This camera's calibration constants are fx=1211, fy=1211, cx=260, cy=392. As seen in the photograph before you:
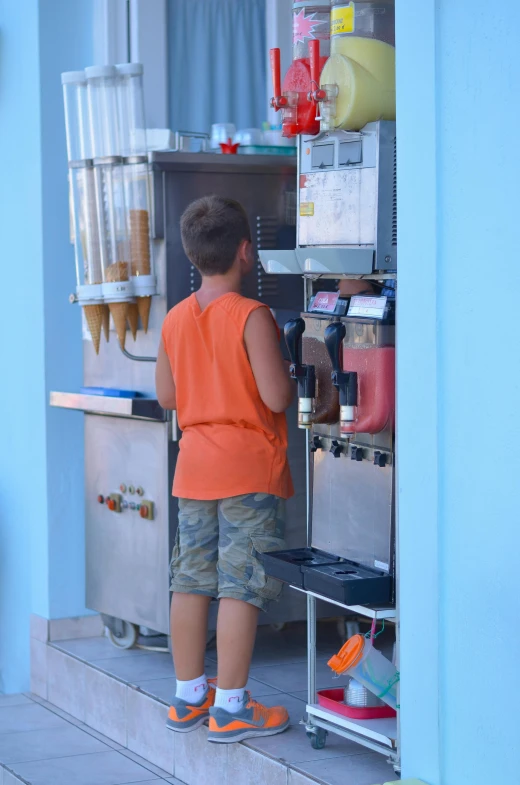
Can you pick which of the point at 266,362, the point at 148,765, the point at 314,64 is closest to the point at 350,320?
the point at 266,362

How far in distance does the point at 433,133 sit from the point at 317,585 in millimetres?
1136

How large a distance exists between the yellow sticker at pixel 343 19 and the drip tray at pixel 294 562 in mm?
1355

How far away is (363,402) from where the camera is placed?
300 cm

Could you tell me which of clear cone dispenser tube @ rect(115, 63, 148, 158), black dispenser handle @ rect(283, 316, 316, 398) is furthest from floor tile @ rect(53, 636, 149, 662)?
clear cone dispenser tube @ rect(115, 63, 148, 158)

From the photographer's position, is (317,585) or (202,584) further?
(202,584)

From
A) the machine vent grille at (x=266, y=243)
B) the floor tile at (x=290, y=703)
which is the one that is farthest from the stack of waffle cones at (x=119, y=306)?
the floor tile at (x=290, y=703)

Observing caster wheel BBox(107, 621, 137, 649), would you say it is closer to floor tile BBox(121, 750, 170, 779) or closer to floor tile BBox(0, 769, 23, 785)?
floor tile BBox(121, 750, 170, 779)

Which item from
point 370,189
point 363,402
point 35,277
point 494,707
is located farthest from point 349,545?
point 35,277

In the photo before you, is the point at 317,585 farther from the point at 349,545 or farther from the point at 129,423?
the point at 129,423

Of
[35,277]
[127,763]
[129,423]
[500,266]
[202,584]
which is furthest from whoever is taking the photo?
[35,277]

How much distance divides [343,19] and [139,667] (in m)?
2.34

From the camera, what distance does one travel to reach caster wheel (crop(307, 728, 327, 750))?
3256mm

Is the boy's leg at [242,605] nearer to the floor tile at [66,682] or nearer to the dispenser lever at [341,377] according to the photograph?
the dispenser lever at [341,377]

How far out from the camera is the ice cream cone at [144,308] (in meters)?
4.12
